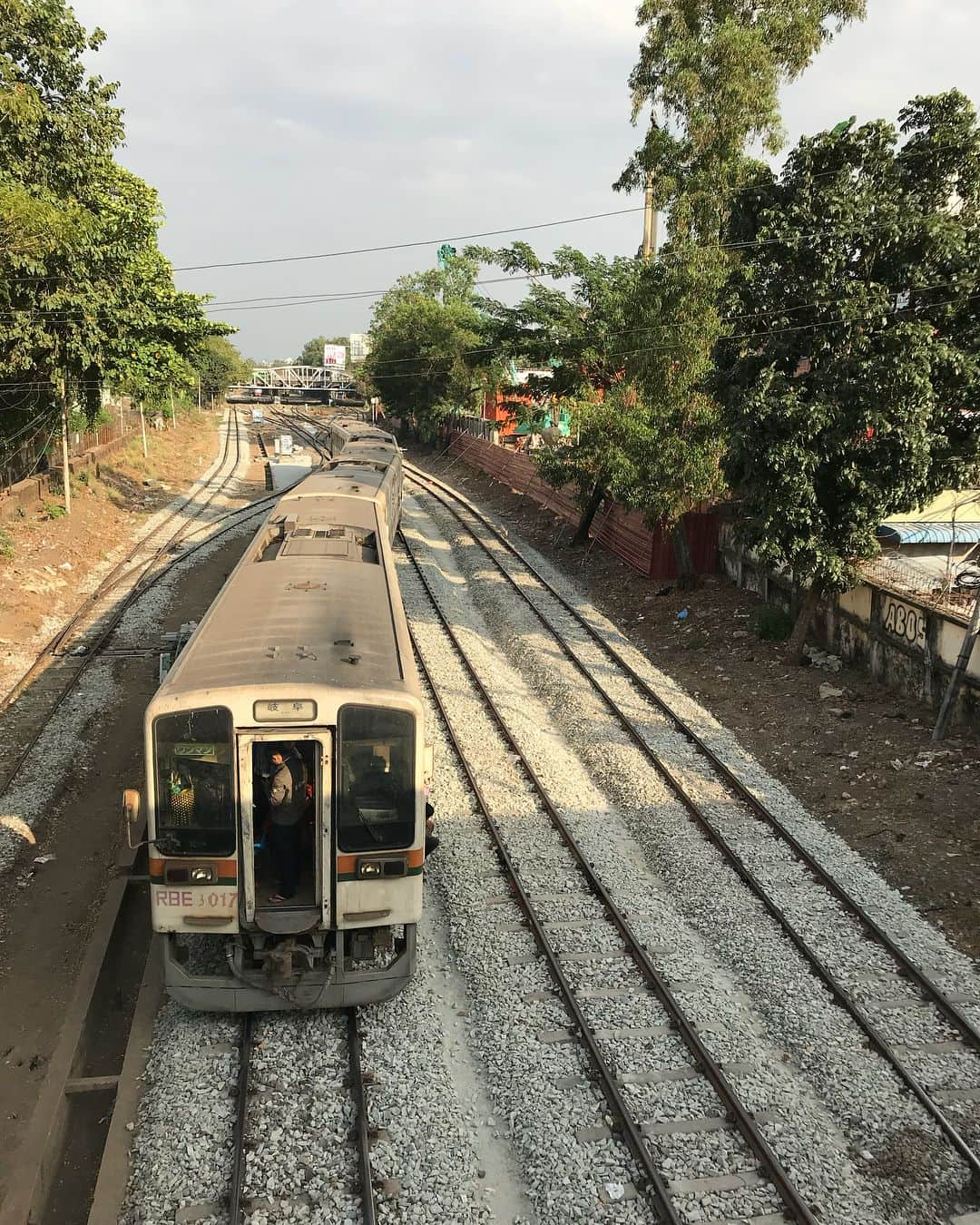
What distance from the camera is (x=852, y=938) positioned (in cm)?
870

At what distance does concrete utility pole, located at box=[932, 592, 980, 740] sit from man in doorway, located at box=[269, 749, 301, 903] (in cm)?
986

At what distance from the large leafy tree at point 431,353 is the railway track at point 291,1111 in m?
35.0

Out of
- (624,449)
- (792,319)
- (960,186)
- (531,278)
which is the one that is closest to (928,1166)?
(792,319)

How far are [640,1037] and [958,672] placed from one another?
26.5 feet

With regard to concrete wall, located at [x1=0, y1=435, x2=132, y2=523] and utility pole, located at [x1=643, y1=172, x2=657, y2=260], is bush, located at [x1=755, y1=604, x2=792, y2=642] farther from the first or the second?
concrete wall, located at [x1=0, y1=435, x2=132, y2=523]

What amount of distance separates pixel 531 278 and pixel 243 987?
78.5ft

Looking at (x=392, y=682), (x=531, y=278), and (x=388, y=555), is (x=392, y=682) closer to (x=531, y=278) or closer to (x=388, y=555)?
(x=388, y=555)

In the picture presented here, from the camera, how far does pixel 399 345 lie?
52125 mm

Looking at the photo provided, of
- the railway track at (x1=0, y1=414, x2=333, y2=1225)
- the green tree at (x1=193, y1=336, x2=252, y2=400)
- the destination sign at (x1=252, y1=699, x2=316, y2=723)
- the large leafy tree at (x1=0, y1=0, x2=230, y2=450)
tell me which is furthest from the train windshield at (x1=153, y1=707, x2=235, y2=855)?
the green tree at (x1=193, y1=336, x2=252, y2=400)

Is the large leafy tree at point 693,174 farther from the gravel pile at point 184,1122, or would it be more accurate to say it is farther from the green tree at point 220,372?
the green tree at point 220,372

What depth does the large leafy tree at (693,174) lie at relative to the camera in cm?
1798

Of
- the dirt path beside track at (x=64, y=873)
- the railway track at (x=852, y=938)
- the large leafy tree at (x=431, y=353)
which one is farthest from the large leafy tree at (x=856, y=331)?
the large leafy tree at (x=431, y=353)

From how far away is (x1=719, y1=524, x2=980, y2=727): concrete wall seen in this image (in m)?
12.8

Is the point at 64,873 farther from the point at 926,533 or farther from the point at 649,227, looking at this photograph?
the point at 649,227
